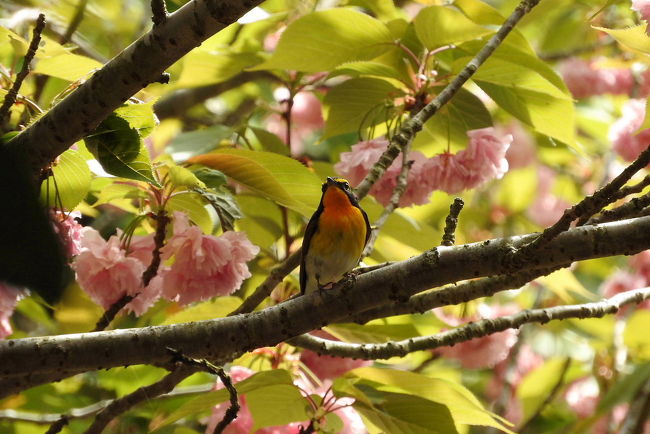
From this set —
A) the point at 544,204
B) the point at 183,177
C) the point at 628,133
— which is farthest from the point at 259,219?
the point at 544,204

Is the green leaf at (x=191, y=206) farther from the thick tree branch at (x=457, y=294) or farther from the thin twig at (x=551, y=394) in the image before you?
the thin twig at (x=551, y=394)

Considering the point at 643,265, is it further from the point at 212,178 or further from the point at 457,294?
the point at 212,178

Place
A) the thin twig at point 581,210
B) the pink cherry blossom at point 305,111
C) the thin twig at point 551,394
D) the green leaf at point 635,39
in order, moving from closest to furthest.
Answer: the thin twig at point 581,210, the green leaf at point 635,39, the thin twig at point 551,394, the pink cherry blossom at point 305,111

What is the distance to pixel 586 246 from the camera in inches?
56.7

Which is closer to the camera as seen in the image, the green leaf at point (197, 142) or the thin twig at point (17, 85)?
the thin twig at point (17, 85)

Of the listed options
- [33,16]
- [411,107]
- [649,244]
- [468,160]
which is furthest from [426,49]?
[649,244]

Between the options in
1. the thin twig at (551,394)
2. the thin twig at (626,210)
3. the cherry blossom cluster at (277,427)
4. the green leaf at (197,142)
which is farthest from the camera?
the thin twig at (551,394)

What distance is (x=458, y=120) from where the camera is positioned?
2.65 m

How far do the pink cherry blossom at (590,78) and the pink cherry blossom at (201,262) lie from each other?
10.1 ft

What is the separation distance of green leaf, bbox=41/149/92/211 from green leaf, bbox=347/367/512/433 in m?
Answer: 0.85

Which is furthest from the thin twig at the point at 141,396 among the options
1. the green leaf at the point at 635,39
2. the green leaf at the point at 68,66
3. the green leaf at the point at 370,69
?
the green leaf at the point at 635,39

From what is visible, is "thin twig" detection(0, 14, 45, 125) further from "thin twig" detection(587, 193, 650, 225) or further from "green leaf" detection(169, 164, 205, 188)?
"thin twig" detection(587, 193, 650, 225)

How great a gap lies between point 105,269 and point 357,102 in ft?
3.15

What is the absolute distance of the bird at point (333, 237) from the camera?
2334 mm
